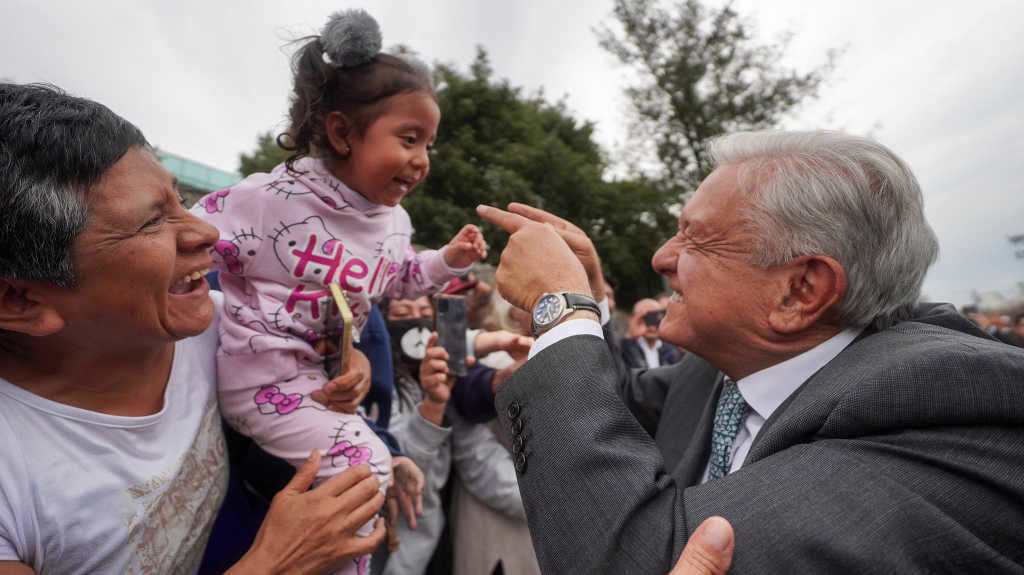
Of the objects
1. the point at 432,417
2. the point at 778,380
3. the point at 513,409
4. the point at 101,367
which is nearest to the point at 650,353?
the point at 432,417

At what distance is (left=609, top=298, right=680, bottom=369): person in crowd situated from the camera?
5.81 meters

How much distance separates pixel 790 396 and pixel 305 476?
1.45m

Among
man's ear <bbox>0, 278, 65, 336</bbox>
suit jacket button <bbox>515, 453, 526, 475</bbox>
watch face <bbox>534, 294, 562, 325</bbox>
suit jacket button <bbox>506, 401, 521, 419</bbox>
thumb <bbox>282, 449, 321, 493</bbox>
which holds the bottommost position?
thumb <bbox>282, 449, 321, 493</bbox>

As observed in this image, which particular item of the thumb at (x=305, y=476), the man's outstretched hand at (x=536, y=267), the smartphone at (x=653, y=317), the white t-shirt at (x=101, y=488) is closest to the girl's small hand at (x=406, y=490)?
the thumb at (x=305, y=476)

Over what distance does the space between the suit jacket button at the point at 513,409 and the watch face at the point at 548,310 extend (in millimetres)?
241

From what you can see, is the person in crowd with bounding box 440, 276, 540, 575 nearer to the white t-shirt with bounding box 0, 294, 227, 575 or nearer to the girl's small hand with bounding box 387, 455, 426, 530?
the girl's small hand with bounding box 387, 455, 426, 530

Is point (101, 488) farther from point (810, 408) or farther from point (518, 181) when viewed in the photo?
point (518, 181)

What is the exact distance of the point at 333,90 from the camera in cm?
225

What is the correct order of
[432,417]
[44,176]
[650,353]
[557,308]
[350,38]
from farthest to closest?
[650,353] → [432,417] → [350,38] → [557,308] → [44,176]

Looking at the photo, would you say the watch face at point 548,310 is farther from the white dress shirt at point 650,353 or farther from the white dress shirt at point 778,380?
the white dress shirt at point 650,353

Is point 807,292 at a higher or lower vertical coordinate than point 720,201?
lower

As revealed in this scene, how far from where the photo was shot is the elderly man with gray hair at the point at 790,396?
→ 1.07 metres

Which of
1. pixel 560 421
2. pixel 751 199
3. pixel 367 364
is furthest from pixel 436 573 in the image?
pixel 751 199

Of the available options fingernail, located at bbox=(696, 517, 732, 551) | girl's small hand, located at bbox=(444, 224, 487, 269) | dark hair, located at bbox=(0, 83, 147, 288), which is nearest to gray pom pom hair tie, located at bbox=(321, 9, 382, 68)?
girl's small hand, located at bbox=(444, 224, 487, 269)
